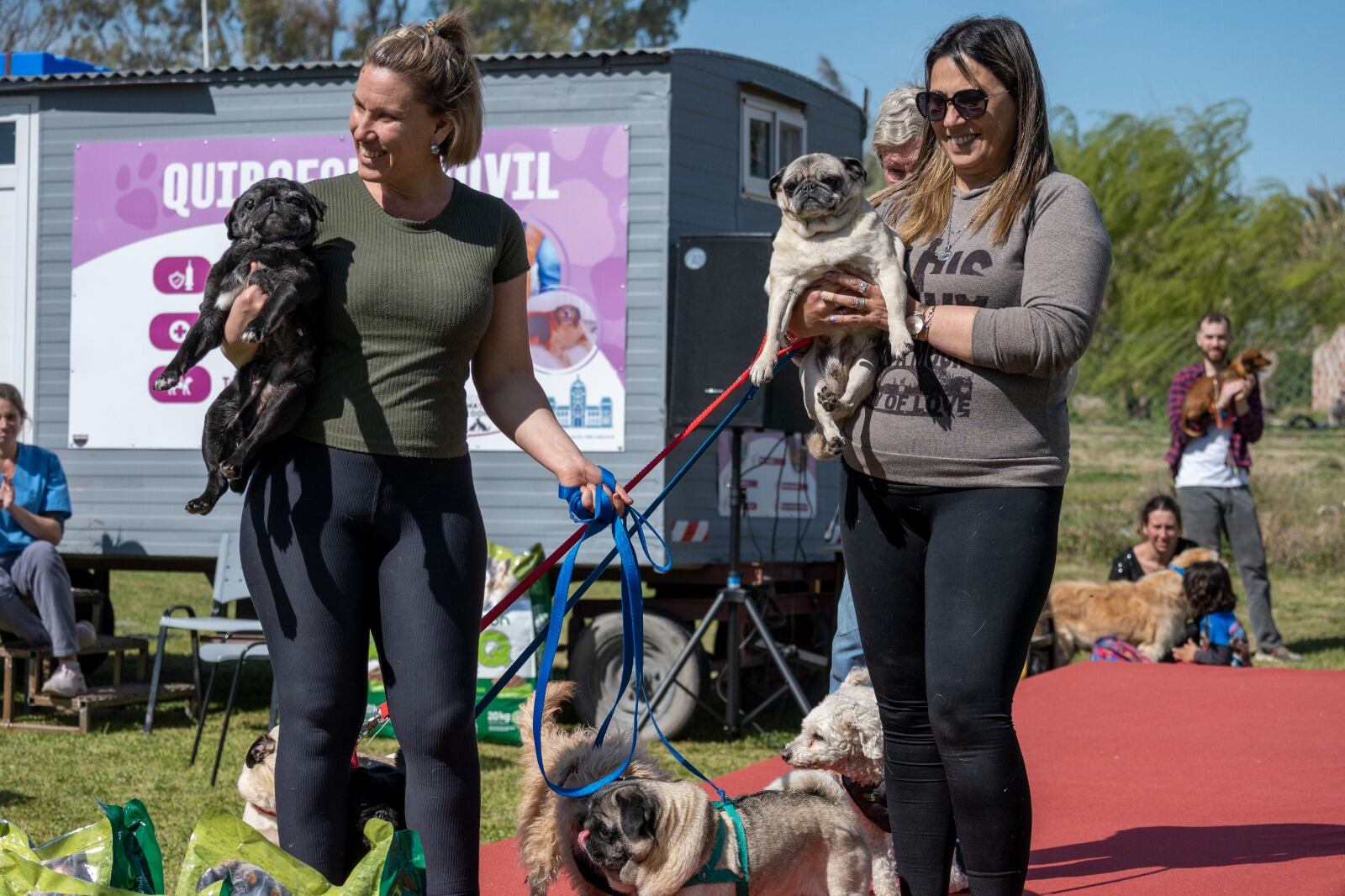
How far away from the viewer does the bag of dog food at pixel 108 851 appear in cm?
199

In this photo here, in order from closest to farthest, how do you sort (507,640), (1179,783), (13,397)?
(1179,783)
(507,640)
(13,397)

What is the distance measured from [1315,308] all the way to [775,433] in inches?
773

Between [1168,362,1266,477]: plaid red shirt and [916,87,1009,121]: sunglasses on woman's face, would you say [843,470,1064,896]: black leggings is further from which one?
[1168,362,1266,477]: plaid red shirt

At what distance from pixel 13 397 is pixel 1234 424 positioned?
6.77 m

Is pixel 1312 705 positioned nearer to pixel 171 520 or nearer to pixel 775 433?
pixel 775 433

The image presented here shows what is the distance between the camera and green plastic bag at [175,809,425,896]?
6.21 ft

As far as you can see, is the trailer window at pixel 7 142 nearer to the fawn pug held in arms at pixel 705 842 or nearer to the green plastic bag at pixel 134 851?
the fawn pug held in arms at pixel 705 842

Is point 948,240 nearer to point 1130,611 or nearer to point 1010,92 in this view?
point 1010,92

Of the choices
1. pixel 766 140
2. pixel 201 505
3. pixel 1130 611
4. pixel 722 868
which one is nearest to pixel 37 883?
pixel 201 505

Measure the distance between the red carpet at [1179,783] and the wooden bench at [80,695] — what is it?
335 centimetres

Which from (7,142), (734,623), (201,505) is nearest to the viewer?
(201,505)

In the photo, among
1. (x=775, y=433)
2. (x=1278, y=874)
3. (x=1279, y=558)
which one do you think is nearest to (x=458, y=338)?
(x=1278, y=874)

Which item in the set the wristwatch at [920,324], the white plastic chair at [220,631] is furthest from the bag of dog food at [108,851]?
the white plastic chair at [220,631]

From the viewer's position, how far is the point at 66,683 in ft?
21.1
